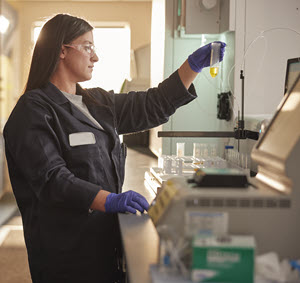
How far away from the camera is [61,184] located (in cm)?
143

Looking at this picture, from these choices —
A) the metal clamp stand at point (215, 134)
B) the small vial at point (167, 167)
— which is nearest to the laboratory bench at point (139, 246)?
the metal clamp stand at point (215, 134)

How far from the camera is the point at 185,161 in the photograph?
2855mm

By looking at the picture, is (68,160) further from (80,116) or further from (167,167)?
(167,167)

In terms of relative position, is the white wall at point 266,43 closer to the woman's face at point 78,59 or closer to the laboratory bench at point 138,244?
the woman's face at point 78,59

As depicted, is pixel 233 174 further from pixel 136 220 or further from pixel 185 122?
pixel 185 122

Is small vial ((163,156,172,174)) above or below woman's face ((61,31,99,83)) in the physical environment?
below

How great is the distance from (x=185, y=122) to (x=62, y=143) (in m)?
2.14

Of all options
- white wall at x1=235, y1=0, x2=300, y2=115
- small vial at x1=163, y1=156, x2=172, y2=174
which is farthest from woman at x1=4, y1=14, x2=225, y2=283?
white wall at x1=235, y1=0, x2=300, y2=115

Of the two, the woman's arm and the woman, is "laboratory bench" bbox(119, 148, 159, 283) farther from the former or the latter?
the woman's arm

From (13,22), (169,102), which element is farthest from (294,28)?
(13,22)

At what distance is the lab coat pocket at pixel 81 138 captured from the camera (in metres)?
1.59

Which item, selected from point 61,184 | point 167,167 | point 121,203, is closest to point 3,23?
point 167,167

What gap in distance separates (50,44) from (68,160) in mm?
467

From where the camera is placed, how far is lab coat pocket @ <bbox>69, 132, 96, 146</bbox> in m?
1.59
